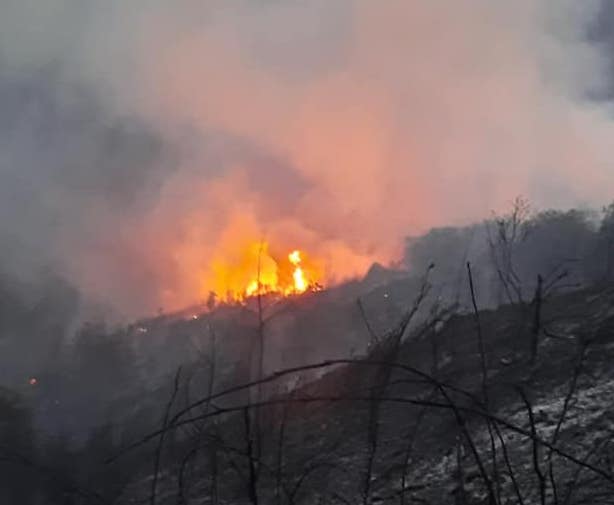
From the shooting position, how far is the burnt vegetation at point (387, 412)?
224cm

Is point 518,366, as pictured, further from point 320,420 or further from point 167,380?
point 167,380

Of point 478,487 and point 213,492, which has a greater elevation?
point 478,487

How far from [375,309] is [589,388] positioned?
141ft

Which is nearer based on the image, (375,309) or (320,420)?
(320,420)

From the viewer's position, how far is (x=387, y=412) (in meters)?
14.0

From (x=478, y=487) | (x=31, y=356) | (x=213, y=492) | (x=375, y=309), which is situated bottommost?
(x=213, y=492)

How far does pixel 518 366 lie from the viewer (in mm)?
13672

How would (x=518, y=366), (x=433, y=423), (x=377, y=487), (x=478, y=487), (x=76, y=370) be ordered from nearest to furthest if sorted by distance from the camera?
1. (x=478, y=487)
2. (x=377, y=487)
3. (x=433, y=423)
4. (x=518, y=366)
5. (x=76, y=370)

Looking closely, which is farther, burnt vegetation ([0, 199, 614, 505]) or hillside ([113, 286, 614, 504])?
hillside ([113, 286, 614, 504])

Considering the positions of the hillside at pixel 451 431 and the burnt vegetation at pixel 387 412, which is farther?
the hillside at pixel 451 431

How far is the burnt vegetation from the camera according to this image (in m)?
2.24

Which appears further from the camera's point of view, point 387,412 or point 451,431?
point 387,412

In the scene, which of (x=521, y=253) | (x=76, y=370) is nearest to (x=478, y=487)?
(x=521, y=253)

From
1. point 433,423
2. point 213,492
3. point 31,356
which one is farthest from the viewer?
point 31,356
